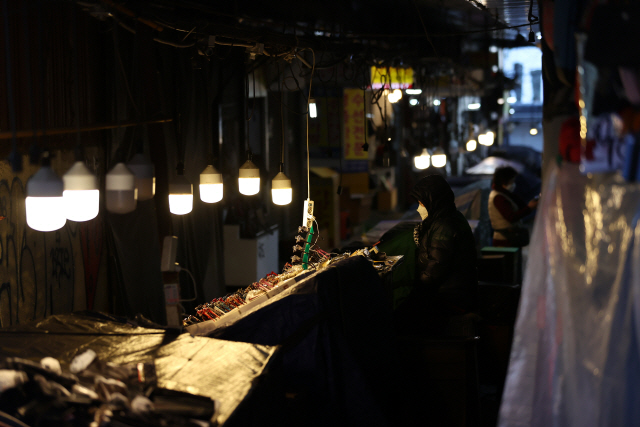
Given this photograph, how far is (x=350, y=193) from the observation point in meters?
16.1

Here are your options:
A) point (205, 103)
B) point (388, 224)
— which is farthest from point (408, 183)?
point (205, 103)

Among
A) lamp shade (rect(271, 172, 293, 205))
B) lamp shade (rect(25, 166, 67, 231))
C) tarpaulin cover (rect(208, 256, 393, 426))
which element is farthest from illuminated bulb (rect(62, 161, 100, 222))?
lamp shade (rect(271, 172, 293, 205))

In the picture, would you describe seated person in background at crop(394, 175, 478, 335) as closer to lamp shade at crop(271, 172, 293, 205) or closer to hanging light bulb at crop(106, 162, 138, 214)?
lamp shade at crop(271, 172, 293, 205)

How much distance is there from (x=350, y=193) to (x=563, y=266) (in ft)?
Result: 45.2

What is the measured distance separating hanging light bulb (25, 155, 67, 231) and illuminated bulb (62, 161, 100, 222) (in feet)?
0.29

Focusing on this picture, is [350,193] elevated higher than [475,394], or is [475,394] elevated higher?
[350,193]

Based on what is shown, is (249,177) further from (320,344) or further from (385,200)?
(385,200)

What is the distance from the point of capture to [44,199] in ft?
9.66

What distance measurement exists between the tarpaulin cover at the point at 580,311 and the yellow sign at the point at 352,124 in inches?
422

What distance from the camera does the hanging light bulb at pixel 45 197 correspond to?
2922mm

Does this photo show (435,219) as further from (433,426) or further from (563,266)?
(563,266)

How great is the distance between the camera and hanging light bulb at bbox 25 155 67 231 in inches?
115

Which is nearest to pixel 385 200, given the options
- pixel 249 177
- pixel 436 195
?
pixel 436 195

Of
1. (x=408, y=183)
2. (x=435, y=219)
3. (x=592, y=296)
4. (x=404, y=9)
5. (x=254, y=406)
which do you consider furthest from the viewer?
(x=408, y=183)
